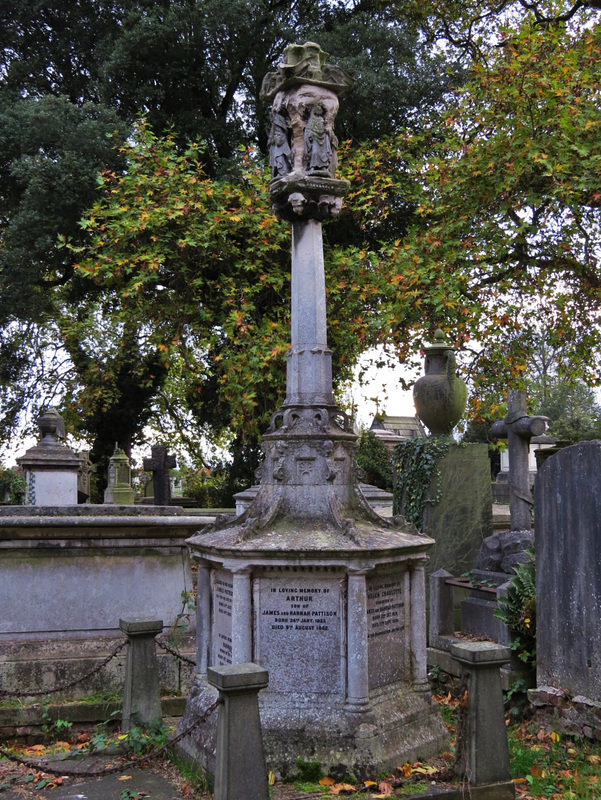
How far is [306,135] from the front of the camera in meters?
6.23

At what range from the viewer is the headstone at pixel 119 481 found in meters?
22.3

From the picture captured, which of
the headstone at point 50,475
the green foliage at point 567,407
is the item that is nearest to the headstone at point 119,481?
the headstone at point 50,475

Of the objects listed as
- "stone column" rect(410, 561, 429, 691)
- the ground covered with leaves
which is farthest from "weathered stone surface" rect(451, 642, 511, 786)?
"stone column" rect(410, 561, 429, 691)

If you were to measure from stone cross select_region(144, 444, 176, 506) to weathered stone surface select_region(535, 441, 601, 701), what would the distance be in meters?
8.07

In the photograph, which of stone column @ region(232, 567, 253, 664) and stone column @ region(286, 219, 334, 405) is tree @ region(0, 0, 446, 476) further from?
stone column @ region(232, 567, 253, 664)

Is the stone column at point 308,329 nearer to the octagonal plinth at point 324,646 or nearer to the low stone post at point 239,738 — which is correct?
the octagonal plinth at point 324,646

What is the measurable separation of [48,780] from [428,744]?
2.66 meters

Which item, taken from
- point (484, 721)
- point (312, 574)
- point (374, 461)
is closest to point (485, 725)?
point (484, 721)

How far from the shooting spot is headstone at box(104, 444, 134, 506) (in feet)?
73.3

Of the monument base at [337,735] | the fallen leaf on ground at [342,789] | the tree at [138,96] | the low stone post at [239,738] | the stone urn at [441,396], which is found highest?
the tree at [138,96]

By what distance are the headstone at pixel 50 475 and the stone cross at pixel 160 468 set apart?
3.95 m

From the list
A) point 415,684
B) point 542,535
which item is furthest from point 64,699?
point 542,535

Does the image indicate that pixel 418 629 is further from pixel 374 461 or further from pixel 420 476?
pixel 374 461

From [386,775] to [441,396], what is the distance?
5649 mm
